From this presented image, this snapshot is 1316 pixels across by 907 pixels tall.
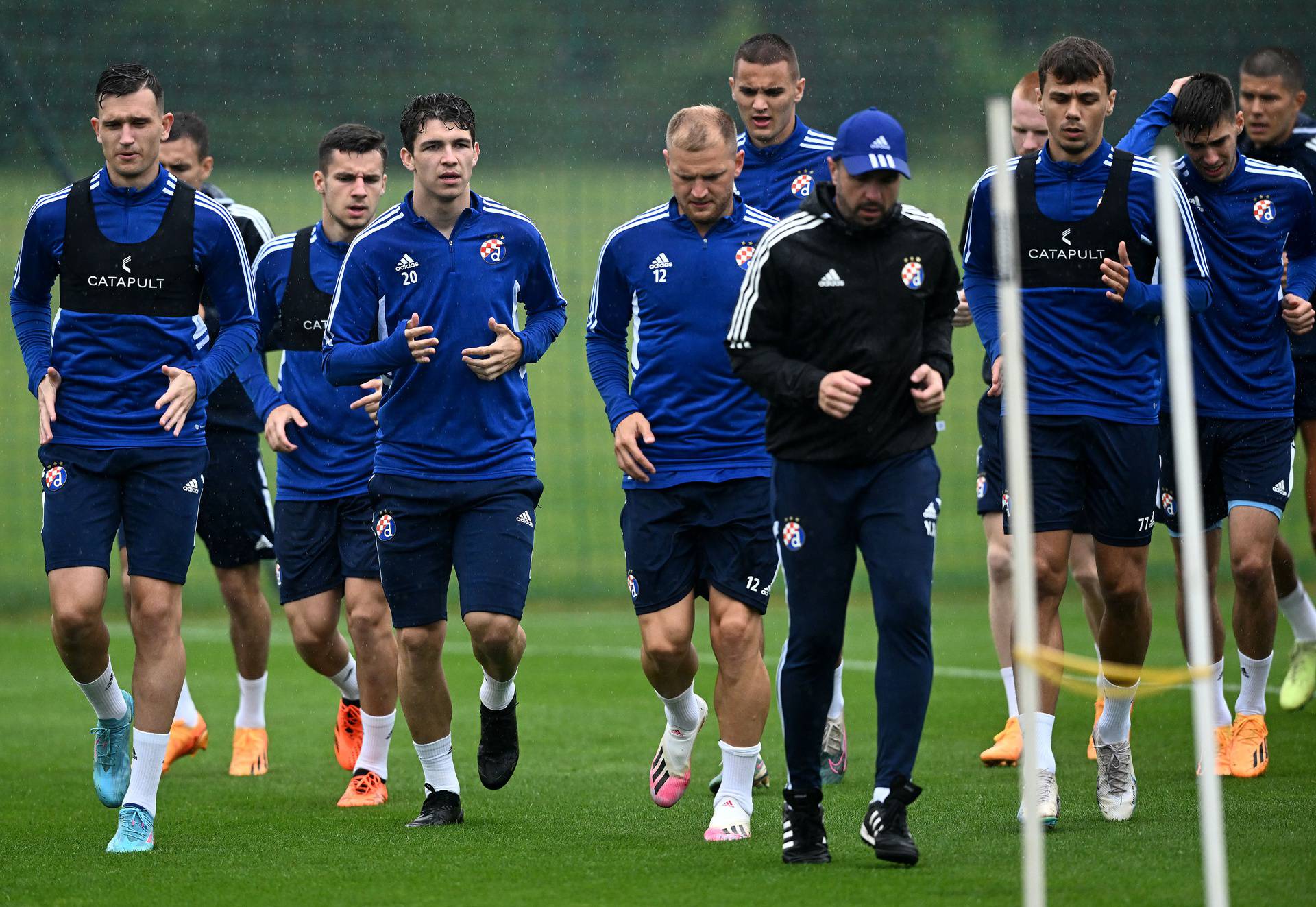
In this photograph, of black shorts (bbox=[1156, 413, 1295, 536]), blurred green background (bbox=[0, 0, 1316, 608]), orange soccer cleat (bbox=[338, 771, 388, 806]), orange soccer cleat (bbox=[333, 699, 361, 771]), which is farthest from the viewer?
blurred green background (bbox=[0, 0, 1316, 608])

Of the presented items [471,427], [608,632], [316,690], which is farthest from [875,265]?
[608,632]

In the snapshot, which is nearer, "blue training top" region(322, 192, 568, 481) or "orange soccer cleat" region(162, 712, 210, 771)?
"blue training top" region(322, 192, 568, 481)

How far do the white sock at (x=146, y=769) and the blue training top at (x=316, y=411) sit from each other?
1.58m

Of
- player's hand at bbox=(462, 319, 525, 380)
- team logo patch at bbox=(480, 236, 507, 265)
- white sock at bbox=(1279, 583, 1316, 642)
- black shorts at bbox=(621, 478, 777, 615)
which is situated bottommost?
white sock at bbox=(1279, 583, 1316, 642)

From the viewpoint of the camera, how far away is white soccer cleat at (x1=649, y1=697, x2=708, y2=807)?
6.54 m

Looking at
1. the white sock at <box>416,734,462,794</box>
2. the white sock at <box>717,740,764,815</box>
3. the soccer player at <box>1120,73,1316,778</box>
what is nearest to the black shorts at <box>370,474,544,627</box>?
the white sock at <box>416,734,462,794</box>

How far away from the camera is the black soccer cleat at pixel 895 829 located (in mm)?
5070

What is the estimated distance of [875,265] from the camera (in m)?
5.20

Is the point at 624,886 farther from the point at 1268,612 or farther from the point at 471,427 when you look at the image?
the point at 1268,612

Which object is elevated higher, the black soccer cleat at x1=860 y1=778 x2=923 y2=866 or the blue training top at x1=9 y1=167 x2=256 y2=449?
the blue training top at x1=9 y1=167 x2=256 y2=449

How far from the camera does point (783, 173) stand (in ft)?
24.0

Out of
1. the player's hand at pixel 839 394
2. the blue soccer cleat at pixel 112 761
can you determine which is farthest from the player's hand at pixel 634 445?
the blue soccer cleat at pixel 112 761

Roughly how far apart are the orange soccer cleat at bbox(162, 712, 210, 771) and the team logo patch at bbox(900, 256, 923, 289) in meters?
4.45

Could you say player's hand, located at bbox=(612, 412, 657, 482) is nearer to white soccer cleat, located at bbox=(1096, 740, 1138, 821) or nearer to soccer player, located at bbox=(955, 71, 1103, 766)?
white soccer cleat, located at bbox=(1096, 740, 1138, 821)
